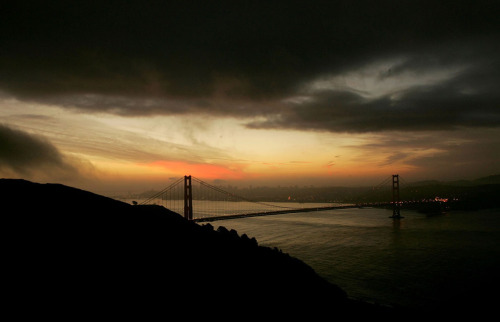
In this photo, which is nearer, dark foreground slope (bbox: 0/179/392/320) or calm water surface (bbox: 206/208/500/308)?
dark foreground slope (bbox: 0/179/392/320)

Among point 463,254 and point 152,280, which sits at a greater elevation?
point 152,280

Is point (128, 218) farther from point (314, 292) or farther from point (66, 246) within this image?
point (314, 292)

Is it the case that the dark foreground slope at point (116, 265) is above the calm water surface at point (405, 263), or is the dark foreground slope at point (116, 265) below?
above

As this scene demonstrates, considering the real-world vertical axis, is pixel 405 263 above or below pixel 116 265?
below

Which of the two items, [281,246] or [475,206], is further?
[475,206]

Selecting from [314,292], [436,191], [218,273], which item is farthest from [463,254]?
[436,191]

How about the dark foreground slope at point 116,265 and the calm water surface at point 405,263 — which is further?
the calm water surface at point 405,263

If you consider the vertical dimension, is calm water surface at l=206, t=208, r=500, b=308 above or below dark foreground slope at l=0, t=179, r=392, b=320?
below

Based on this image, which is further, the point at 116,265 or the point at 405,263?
the point at 405,263
